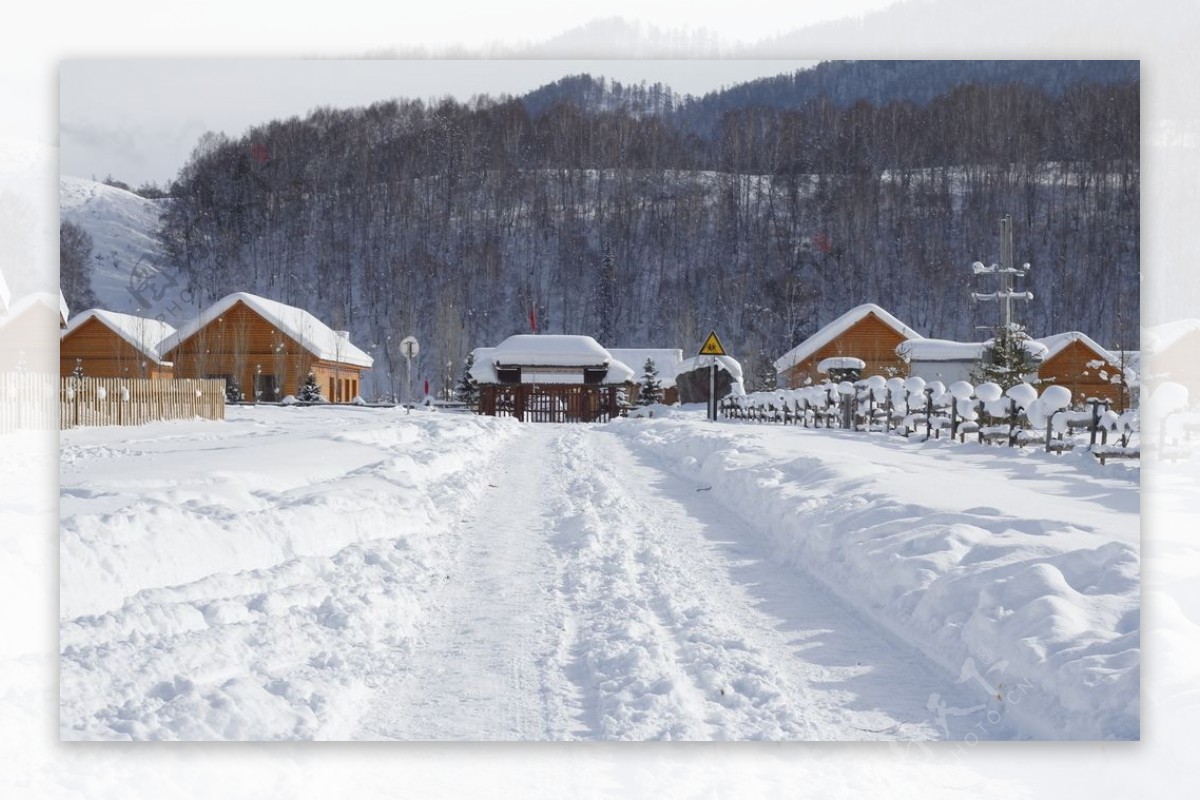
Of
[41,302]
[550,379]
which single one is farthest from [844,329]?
[41,302]

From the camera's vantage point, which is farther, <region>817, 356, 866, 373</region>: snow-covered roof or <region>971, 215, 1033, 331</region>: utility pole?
<region>817, 356, 866, 373</region>: snow-covered roof

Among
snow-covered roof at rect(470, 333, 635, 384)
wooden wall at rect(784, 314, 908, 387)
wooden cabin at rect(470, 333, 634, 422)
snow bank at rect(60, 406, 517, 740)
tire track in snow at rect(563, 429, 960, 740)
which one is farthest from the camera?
wooden cabin at rect(470, 333, 634, 422)

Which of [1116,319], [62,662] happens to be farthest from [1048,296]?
[62,662]

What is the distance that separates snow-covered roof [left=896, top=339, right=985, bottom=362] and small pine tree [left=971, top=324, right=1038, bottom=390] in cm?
14

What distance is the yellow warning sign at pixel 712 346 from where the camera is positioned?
829 centimetres

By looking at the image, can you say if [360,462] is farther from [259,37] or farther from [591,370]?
[259,37]

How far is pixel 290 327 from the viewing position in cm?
730

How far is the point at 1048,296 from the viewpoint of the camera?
23.5 ft

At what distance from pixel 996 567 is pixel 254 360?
5368 millimetres

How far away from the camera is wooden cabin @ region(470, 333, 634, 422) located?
8898 mm

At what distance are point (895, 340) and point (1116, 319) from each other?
1815 mm

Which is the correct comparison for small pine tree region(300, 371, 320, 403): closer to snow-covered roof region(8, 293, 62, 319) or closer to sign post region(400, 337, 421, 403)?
sign post region(400, 337, 421, 403)

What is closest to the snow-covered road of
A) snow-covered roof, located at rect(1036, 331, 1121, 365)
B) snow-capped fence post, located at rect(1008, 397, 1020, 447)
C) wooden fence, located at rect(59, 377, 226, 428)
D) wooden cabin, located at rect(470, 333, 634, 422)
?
wooden cabin, located at rect(470, 333, 634, 422)

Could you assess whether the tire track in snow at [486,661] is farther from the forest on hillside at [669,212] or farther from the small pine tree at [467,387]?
the forest on hillside at [669,212]
